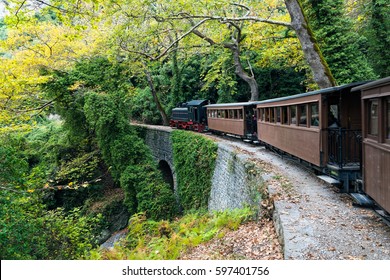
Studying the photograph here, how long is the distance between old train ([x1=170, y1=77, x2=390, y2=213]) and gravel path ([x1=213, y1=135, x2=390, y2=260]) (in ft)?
1.22

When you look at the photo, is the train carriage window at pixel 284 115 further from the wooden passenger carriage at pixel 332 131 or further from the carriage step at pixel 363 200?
the carriage step at pixel 363 200

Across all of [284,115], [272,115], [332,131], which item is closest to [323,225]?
[332,131]

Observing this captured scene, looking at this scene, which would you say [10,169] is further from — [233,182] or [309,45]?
[309,45]

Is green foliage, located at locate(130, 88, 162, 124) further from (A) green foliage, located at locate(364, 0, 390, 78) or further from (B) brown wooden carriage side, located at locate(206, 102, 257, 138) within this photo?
(A) green foliage, located at locate(364, 0, 390, 78)

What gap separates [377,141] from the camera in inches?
237

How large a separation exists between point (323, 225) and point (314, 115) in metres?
4.16

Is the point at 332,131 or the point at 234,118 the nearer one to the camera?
the point at 332,131

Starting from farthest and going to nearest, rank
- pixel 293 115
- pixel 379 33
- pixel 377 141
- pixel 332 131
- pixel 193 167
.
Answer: pixel 379 33 < pixel 193 167 < pixel 293 115 < pixel 332 131 < pixel 377 141

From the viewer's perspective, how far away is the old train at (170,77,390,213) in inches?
229

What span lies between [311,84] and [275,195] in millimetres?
15665

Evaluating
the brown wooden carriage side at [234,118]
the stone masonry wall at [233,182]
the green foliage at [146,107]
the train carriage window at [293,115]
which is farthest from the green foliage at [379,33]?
the green foliage at [146,107]

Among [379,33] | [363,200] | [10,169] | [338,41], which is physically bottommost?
[363,200]

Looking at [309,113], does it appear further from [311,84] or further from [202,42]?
[202,42]

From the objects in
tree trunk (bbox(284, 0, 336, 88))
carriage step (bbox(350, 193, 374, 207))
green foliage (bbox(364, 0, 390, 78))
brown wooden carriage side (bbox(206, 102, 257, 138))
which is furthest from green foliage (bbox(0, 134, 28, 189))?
green foliage (bbox(364, 0, 390, 78))
